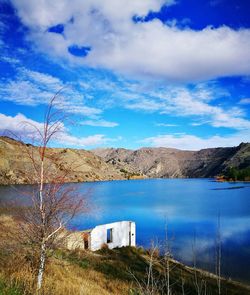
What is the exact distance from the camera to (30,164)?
1112 centimetres

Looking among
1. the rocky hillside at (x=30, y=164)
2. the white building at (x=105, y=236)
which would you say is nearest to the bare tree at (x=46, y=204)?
the rocky hillside at (x=30, y=164)

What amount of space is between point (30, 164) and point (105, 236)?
14.9m

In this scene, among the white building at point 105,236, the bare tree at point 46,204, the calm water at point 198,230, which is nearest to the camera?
the bare tree at point 46,204

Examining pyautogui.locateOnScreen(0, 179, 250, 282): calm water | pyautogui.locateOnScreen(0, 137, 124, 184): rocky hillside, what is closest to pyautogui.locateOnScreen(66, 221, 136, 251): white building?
pyautogui.locateOnScreen(0, 179, 250, 282): calm water

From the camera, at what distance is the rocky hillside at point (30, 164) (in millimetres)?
10358

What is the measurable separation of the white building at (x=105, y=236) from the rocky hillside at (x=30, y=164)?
3.95 m

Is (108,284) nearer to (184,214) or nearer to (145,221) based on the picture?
(145,221)

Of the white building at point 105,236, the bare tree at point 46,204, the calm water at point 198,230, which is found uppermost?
the bare tree at point 46,204

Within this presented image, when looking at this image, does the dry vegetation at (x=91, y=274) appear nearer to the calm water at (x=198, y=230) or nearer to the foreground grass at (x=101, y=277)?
the foreground grass at (x=101, y=277)

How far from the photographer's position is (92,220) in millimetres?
41250

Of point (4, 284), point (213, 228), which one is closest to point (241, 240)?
point (213, 228)

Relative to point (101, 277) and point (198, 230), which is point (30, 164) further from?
point (198, 230)

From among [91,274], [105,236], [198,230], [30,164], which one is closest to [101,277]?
[91,274]

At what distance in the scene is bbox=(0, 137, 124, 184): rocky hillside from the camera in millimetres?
10358
